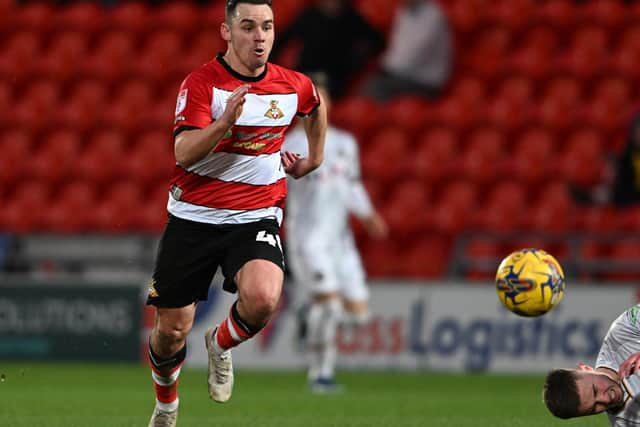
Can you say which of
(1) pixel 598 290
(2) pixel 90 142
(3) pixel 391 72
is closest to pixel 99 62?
(2) pixel 90 142

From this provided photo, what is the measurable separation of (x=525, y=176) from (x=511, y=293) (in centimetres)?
765

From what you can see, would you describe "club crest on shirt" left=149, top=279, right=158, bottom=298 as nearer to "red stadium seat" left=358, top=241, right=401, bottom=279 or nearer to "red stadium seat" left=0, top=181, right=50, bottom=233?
"red stadium seat" left=358, top=241, right=401, bottom=279

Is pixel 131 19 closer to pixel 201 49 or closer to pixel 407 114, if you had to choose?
pixel 201 49

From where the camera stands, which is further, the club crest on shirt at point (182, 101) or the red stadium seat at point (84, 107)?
the red stadium seat at point (84, 107)

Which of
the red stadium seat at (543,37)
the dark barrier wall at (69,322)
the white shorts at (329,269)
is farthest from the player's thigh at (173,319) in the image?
the red stadium seat at (543,37)

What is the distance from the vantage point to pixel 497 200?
45.3 ft

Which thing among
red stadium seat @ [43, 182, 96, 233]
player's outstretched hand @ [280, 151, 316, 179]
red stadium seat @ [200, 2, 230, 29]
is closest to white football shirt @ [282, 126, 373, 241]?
player's outstretched hand @ [280, 151, 316, 179]

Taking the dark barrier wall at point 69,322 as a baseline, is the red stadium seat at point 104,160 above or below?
above

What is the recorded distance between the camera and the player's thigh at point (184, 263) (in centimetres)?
640

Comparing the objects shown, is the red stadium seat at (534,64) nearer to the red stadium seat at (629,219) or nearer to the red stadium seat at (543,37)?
the red stadium seat at (543,37)

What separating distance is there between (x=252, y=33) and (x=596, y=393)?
237 centimetres

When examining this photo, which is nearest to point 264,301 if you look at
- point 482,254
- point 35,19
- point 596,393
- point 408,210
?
point 596,393

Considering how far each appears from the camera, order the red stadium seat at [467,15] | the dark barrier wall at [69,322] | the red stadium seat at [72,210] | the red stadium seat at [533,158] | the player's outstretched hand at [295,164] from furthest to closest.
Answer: the red stadium seat at [72,210]
the red stadium seat at [467,15]
the red stadium seat at [533,158]
the dark barrier wall at [69,322]
the player's outstretched hand at [295,164]

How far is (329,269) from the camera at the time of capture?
10922mm
